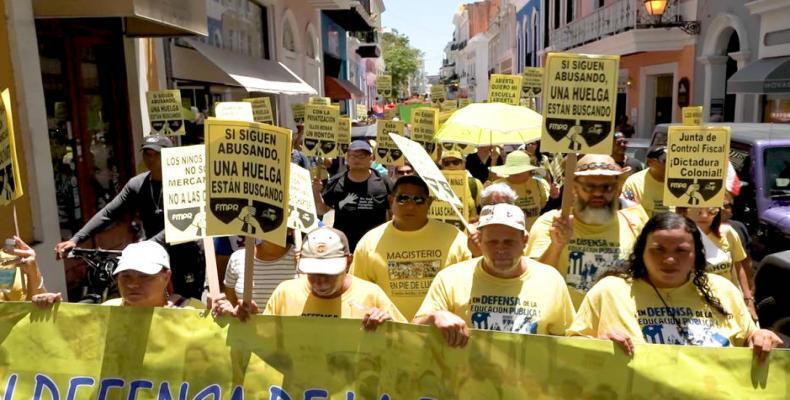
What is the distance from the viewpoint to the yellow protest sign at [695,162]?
13.8 ft

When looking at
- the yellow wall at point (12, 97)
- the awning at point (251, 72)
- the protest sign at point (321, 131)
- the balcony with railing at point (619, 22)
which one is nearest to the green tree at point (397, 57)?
the balcony with railing at point (619, 22)

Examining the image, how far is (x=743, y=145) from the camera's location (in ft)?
22.1

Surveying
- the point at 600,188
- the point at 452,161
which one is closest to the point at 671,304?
the point at 600,188

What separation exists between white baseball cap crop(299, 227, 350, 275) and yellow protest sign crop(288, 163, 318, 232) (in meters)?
0.73

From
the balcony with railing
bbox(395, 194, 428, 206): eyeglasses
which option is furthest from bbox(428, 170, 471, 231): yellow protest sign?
the balcony with railing

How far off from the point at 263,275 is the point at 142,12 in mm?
3585

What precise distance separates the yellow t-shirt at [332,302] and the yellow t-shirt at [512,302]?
29 centimetres

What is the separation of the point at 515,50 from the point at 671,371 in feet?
151

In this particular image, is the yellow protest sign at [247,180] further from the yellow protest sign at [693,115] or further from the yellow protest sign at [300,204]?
the yellow protest sign at [693,115]

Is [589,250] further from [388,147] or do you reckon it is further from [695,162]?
[388,147]

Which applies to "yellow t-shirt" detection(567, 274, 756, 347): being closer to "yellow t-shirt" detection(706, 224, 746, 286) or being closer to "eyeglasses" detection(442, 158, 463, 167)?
"yellow t-shirt" detection(706, 224, 746, 286)

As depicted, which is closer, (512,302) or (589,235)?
(512,302)

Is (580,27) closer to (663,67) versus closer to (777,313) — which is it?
(663,67)

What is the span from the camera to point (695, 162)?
4.25 m
